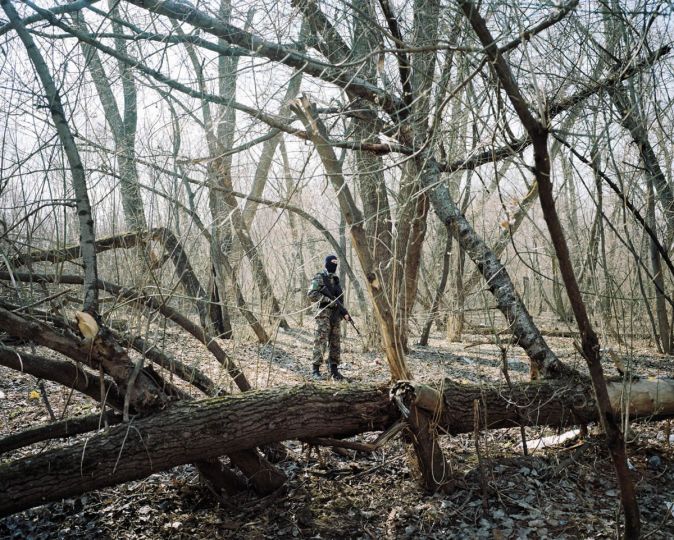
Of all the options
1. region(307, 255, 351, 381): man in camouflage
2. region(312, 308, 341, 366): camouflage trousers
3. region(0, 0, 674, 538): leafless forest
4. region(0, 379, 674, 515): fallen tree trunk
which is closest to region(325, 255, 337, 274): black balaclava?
region(307, 255, 351, 381): man in camouflage

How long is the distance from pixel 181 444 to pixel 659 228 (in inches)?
210

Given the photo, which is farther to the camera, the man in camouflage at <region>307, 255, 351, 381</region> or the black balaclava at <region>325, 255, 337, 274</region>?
the black balaclava at <region>325, 255, 337, 274</region>

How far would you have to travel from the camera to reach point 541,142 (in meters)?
2.19

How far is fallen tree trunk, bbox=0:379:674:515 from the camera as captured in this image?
115 inches

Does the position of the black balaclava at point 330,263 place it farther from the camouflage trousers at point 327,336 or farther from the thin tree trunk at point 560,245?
the thin tree trunk at point 560,245

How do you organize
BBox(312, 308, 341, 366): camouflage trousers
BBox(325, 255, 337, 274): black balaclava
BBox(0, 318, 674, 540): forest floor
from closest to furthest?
BBox(0, 318, 674, 540): forest floor, BBox(312, 308, 341, 366): camouflage trousers, BBox(325, 255, 337, 274): black balaclava

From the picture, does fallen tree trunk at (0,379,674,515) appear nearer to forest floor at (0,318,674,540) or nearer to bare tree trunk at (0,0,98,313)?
forest floor at (0,318,674,540)

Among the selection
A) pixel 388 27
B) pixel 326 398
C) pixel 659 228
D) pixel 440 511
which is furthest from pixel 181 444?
pixel 659 228

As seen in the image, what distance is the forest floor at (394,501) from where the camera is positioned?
329cm

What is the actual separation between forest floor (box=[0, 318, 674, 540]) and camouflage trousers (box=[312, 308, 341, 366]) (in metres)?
2.45

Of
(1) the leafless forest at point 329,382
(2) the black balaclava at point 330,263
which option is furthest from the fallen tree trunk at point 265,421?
(2) the black balaclava at point 330,263

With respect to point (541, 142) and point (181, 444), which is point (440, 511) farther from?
point (541, 142)

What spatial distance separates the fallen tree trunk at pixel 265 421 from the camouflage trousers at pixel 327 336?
10.0 ft

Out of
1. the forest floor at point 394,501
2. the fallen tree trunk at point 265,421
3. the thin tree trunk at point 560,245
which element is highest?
the thin tree trunk at point 560,245
